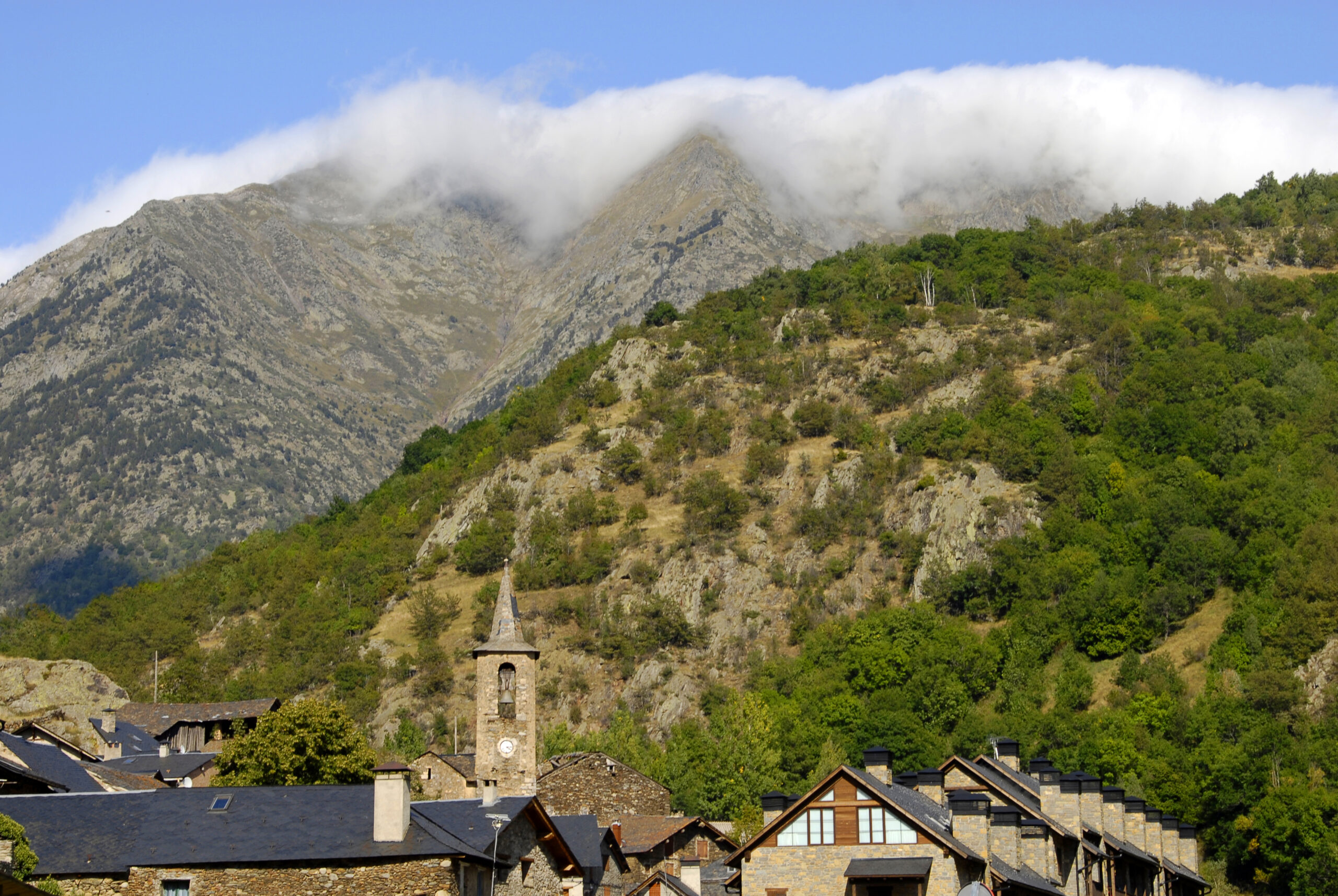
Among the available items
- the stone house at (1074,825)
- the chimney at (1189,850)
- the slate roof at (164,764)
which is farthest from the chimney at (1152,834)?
the slate roof at (164,764)

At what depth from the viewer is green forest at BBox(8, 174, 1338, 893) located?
97.5 m

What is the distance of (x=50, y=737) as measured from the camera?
2571 inches

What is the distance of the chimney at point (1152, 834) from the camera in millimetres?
65938

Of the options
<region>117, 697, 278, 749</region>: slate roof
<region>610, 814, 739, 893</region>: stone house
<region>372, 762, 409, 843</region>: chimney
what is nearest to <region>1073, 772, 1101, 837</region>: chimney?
<region>610, 814, 739, 893</region>: stone house

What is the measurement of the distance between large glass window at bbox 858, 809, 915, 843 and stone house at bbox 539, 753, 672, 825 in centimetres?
2226

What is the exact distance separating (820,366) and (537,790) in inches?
3931

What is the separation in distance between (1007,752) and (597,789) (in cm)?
1713

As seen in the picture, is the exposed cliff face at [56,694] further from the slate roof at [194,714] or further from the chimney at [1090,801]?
the chimney at [1090,801]

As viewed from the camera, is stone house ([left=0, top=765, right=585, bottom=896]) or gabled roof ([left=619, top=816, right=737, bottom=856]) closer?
stone house ([left=0, top=765, right=585, bottom=896])

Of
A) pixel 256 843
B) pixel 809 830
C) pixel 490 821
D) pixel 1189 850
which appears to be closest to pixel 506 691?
pixel 490 821

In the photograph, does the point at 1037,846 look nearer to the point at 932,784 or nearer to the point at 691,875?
the point at 932,784

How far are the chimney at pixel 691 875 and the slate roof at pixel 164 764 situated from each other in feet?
73.3

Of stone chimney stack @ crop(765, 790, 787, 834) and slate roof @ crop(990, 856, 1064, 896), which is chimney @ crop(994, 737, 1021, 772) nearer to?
stone chimney stack @ crop(765, 790, 787, 834)

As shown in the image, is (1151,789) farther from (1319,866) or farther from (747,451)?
(747,451)
